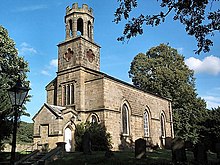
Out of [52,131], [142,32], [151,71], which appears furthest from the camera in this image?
[151,71]

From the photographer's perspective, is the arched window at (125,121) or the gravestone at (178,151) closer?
the gravestone at (178,151)

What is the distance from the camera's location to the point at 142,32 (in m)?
9.74

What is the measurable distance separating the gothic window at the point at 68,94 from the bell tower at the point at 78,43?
2470 millimetres

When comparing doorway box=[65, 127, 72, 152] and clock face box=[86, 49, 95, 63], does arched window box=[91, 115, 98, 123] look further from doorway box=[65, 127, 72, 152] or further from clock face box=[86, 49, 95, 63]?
clock face box=[86, 49, 95, 63]

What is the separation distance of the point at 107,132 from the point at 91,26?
14122 millimetres

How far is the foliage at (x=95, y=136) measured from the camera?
2423cm

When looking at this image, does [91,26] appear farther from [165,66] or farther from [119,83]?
[165,66]

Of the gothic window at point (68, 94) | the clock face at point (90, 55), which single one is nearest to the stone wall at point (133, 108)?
the gothic window at point (68, 94)

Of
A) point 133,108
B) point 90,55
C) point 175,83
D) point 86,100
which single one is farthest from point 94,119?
point 175,83

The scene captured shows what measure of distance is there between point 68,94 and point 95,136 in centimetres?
753

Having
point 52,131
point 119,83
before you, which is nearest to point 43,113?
point 52,131

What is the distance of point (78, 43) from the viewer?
101ft

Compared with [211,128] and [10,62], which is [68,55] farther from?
[211,128]

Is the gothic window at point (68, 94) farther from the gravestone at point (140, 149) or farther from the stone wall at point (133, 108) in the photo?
the gravestone at point (140, 149)
